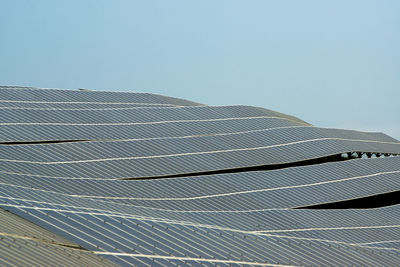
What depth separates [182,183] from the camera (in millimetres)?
64688

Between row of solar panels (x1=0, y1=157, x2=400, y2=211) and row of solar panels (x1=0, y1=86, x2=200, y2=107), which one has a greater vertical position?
row of solar panels (x1=0, y1=86, x2=200, y2=107)

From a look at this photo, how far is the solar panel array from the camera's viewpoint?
39125 millimetres

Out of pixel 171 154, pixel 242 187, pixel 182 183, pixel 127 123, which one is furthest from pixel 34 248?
pixel 127 123

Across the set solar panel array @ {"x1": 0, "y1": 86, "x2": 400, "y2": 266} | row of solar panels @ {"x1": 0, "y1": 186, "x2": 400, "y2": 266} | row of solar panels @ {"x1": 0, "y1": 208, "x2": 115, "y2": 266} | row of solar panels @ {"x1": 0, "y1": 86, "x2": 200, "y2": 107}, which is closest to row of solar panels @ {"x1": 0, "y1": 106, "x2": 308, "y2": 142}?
solar panel array @ {"x1": 0, "y1": 86, "x2": 400, "y2": 266}

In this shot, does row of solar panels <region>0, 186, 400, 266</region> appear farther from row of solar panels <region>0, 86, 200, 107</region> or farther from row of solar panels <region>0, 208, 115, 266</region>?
row of solar panels <region>0, 86, 200, 107</region>

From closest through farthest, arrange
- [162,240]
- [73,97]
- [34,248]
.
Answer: [34,248], [162,240], [73,97]

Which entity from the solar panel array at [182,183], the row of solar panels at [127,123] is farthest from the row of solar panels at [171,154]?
the row of solar panels at [127,123]

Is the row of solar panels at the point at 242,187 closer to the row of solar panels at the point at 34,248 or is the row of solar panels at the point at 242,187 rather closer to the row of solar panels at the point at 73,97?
the row of solar panels at the point at 34,248

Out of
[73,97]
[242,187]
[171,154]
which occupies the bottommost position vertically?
[242,187]

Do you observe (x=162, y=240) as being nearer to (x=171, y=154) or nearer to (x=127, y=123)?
(x=171, y=154)

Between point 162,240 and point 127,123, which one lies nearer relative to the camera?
point 162,240

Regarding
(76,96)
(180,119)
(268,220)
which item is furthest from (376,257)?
(76,96)

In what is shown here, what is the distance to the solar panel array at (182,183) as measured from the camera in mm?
39125

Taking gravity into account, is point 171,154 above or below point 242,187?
above
